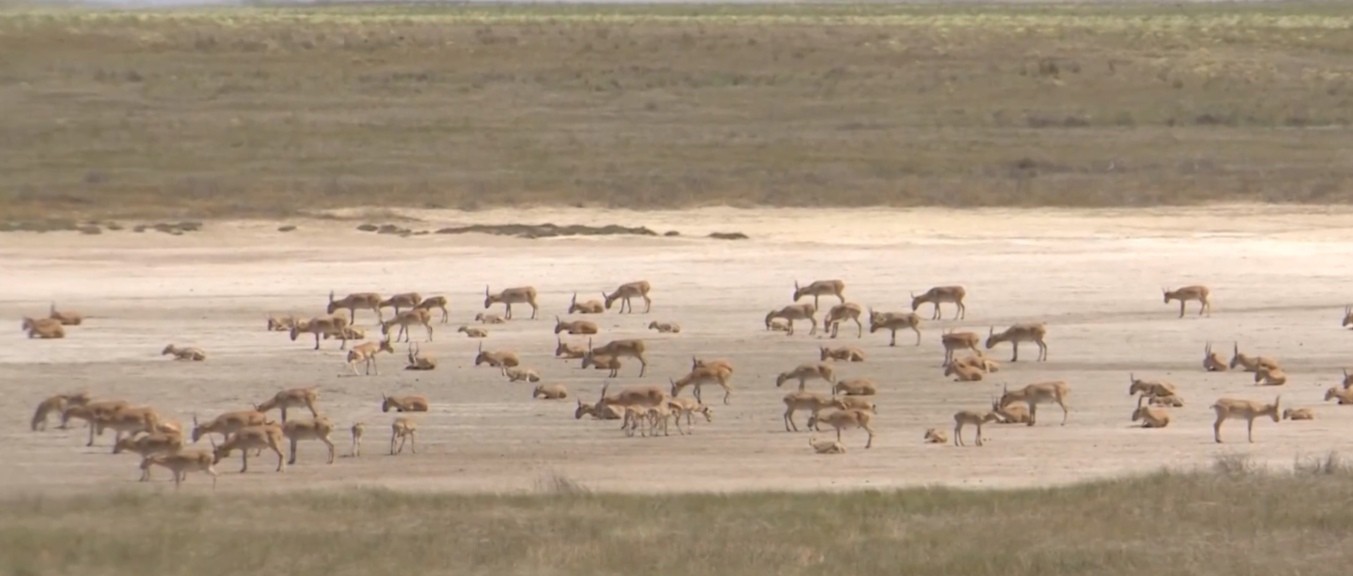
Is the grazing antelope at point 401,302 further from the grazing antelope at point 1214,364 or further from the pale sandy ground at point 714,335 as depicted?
the grazing antelope at point 1214,364

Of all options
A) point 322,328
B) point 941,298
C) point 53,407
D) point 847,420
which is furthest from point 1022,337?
point 53,407

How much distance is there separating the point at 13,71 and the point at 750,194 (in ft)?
74.5

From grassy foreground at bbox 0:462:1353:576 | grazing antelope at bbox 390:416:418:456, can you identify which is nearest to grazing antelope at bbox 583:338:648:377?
grazing antelope at bbox 390:416:418:456

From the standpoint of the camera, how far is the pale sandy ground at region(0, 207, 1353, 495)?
14.7 meters

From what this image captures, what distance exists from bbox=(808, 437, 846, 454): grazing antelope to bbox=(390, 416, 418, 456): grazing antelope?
106 inches

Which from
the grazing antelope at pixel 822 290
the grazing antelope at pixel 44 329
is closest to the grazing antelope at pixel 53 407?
the grazing antelope at pixel 44 329

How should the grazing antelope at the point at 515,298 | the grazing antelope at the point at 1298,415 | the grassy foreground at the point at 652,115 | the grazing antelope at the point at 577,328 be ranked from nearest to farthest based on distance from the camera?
the grazing antelope at the point at 1298,415, the grazing antelope at the point at 577,328, the grazing antelope at the point at 515,298, the grassy foreground at the point at 652,115

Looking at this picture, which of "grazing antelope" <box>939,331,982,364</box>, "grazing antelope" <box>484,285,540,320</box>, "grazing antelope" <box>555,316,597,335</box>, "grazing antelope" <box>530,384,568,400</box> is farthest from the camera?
"grazing antelope" <box>484,285,540,320</box>

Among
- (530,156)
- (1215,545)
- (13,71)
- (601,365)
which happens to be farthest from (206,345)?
(13,71)

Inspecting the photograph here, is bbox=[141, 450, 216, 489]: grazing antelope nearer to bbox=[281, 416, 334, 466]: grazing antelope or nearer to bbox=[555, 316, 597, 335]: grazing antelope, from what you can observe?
bbox=[281, 416, 334, 466]: grazing antelope

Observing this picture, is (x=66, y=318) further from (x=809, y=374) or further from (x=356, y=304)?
(x=809, y=374)

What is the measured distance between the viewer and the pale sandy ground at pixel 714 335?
14719 millimetres

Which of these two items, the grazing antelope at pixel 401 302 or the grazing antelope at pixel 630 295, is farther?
the grazing antelope at pixel 630 295

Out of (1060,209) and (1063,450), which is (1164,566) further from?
(1060,209)
